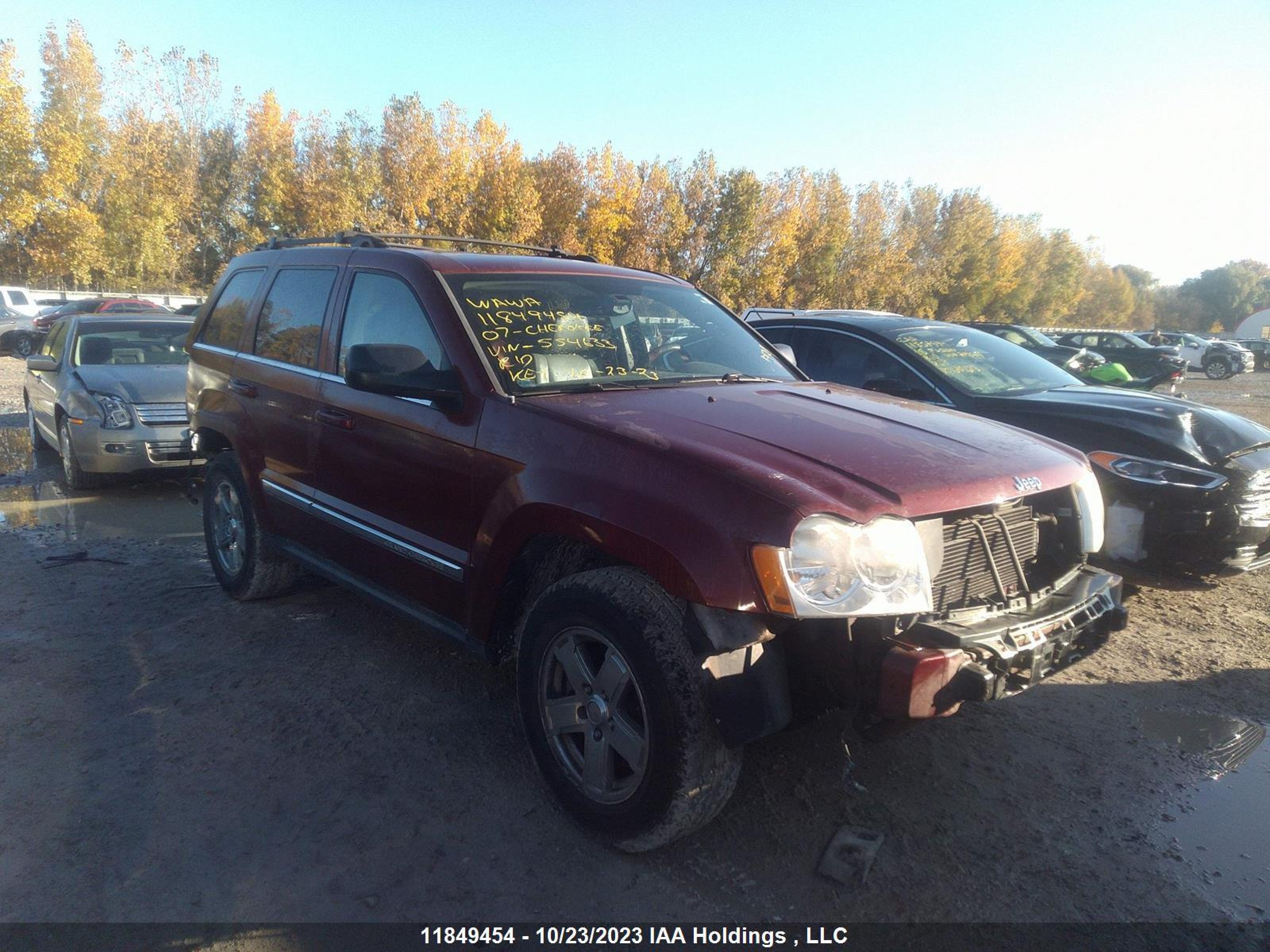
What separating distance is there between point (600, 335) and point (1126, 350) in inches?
1036

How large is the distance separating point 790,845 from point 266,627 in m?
3.13

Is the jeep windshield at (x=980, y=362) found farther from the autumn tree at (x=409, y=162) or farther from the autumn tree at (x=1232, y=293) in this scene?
the autumn tree at (x=1232, y=293)

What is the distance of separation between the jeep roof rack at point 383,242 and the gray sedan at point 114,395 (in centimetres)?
240

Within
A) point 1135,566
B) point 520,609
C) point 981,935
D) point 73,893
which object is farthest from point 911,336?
point 73,893

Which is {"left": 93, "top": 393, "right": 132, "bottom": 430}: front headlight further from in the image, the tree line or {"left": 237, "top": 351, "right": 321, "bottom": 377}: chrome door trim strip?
the tree line

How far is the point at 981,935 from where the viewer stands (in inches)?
96.6

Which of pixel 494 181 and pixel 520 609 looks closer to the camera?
pixel 520 609

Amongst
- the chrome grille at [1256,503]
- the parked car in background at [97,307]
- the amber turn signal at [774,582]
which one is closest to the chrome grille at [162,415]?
the amber turn signal at [774,582]

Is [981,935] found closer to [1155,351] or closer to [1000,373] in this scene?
[1000,373]

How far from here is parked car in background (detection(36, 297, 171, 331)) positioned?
72.0 feet

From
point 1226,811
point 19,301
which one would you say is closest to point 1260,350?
point 1226,811

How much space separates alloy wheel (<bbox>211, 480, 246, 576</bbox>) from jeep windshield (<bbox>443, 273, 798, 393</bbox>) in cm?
221

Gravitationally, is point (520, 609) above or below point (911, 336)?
below

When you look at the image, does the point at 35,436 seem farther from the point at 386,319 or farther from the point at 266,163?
the point at 266,163
